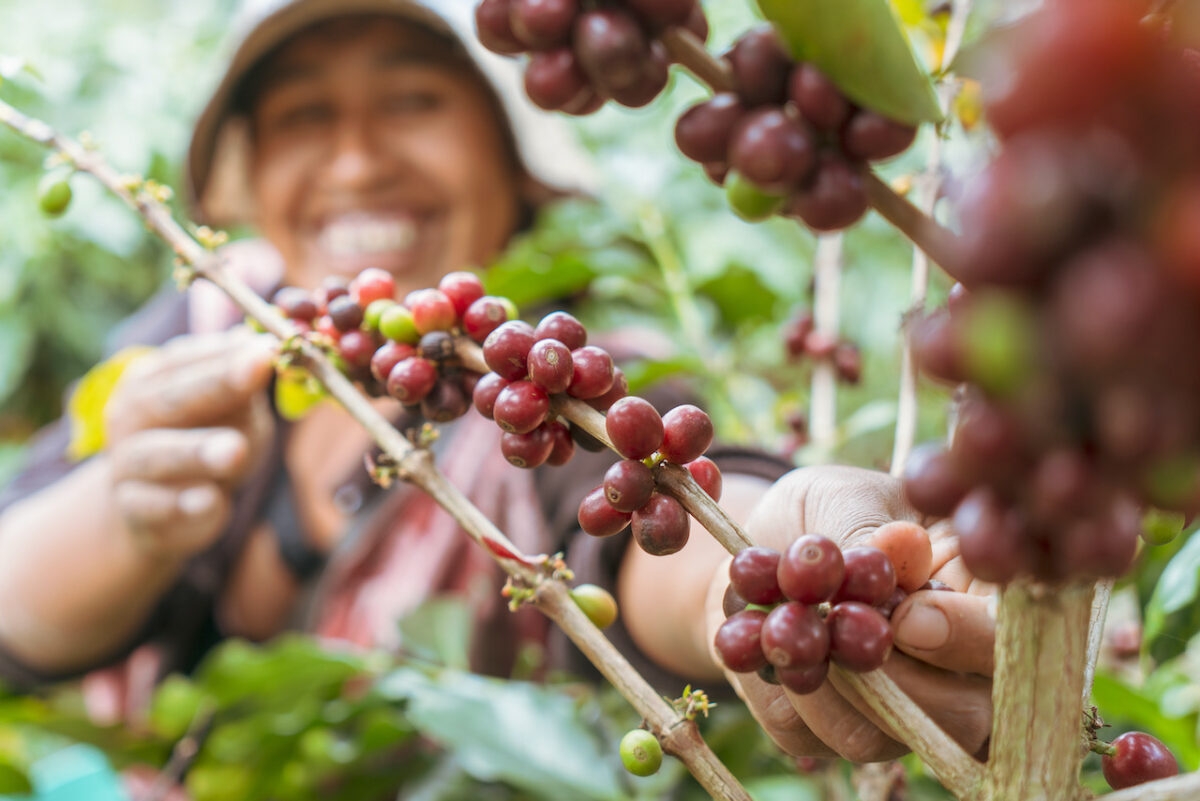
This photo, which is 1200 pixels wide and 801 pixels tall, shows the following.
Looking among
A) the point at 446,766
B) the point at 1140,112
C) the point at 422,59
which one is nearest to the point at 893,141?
the point at 1140,112

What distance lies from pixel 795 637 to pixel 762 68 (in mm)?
113

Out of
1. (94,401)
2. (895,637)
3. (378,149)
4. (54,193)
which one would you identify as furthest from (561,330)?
(378,149)

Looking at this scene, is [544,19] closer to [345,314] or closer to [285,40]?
[345,314]

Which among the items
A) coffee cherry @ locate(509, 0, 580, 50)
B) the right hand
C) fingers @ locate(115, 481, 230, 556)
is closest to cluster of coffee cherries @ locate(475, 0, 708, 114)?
coffee cherry @ locate(509, 0, 580, 50)

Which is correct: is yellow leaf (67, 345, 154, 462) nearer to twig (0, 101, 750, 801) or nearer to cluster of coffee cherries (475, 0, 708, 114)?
twig (0, 101, 750, 801)

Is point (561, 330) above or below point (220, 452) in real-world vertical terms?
above

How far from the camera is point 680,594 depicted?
0.49m

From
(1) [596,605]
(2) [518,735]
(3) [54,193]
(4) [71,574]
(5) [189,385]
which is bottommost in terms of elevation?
(4) [71,574]

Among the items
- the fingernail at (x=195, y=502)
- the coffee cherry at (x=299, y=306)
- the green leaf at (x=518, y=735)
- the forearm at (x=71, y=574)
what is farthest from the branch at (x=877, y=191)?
the forearm at (x=71, y=574)

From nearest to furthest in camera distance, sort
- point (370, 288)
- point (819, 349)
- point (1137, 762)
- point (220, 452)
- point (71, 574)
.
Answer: point (1137, 762) < point (370, 288) < point (819, 349) < point (220, 452) < point (71, 574)

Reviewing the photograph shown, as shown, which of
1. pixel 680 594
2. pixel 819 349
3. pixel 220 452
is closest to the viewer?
pixel 680 594

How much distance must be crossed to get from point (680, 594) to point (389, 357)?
26cm

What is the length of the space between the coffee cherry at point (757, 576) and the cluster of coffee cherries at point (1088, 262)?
3.3 inches

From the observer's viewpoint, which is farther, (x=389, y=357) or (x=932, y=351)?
(x=389, y=357)
